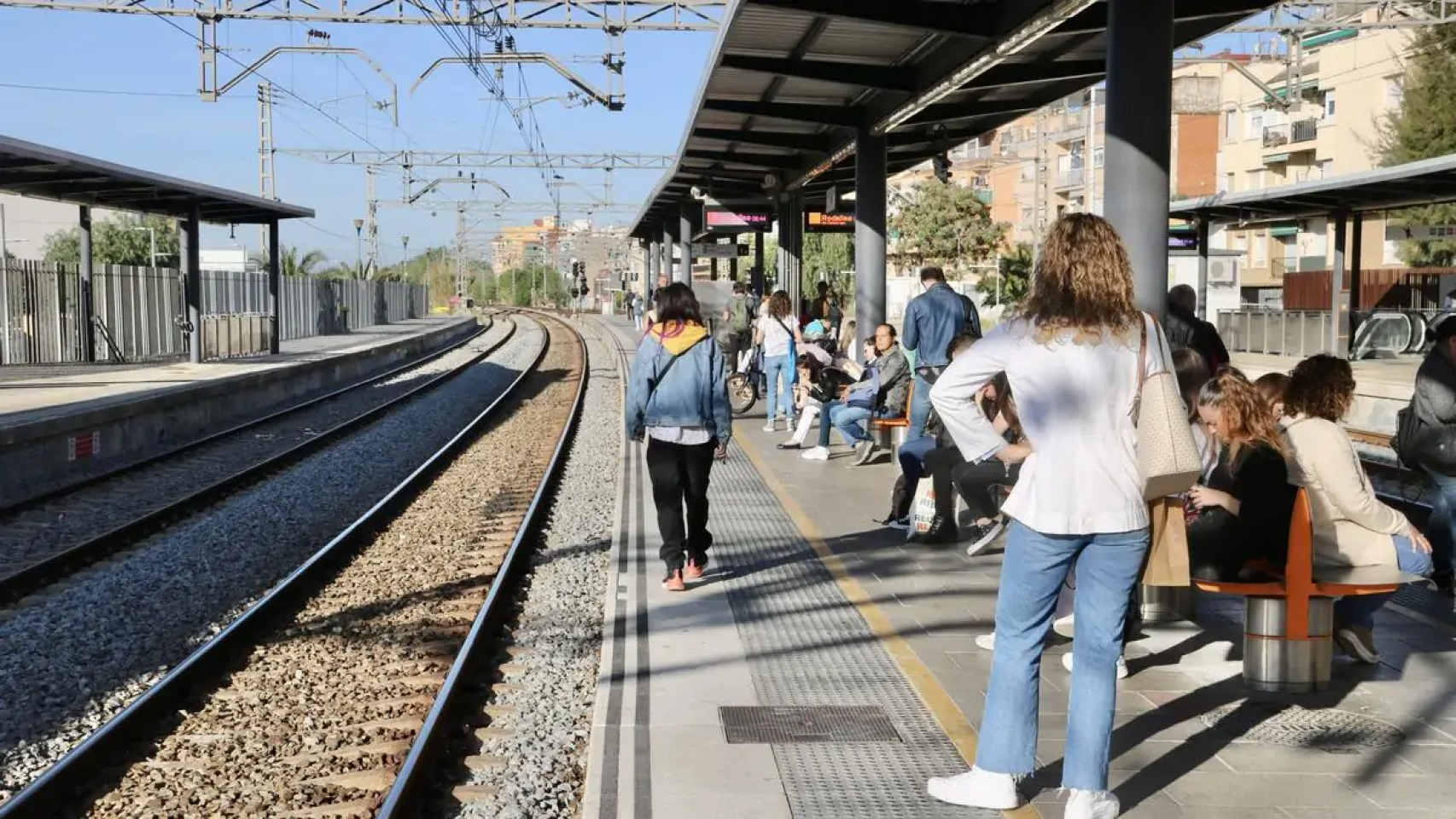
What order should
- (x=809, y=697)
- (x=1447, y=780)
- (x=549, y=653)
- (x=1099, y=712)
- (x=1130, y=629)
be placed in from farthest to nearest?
(x=549, y=653) < (x=1130, y=629) < (x=809, y=697) < (x=1447, y=780) < (x=1099, y=712)

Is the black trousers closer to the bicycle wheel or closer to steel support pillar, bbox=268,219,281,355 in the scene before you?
the bicycle wheel

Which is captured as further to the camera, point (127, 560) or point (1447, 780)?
point (127, 560)

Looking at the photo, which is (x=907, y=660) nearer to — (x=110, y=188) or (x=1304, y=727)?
(x=1304, y=727)

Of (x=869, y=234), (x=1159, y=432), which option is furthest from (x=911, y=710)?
(x=869, y=234)

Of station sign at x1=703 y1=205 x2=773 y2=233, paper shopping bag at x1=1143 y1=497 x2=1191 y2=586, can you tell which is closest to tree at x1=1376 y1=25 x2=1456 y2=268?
station sign at x1=703 y1=205 x2=773 y2=233

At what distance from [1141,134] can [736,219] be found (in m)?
21.3

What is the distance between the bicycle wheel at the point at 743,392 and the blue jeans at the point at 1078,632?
1586 centimetres

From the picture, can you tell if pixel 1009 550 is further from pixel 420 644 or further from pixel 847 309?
pixel 847 309

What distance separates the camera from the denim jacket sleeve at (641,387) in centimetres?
838

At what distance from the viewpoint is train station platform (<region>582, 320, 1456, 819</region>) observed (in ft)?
16.4

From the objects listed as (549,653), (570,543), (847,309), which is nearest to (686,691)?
(549,653)

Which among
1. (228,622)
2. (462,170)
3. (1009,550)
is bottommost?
(228,622)

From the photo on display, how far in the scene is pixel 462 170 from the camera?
5550 cm

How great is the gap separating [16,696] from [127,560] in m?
3.59
